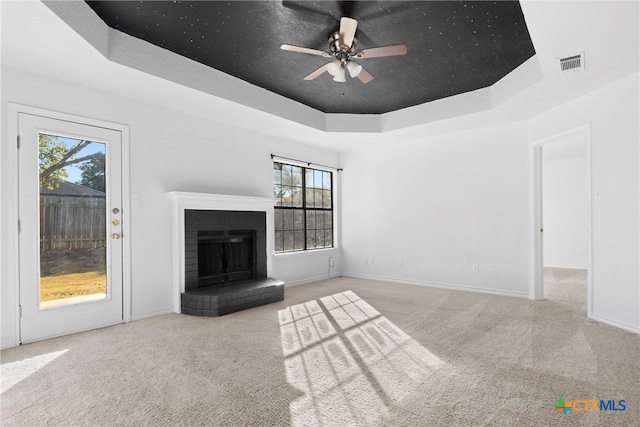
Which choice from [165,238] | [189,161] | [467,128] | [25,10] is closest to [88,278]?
[165,238]

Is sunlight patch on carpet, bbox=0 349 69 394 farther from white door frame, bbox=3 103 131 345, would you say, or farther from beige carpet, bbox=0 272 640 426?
white door frame, bbox=3 103 131 345

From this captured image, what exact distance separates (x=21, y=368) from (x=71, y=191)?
5.20 ft

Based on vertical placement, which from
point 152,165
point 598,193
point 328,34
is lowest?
point 598,193

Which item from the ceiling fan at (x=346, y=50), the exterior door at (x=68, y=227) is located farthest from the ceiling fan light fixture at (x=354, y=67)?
the exterior door at (x=68, y=227)

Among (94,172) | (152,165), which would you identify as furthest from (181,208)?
(94,172)

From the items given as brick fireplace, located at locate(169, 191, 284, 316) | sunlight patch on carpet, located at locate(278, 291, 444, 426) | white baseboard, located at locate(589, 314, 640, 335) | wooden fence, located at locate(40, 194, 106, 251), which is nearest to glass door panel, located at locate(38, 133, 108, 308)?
wooden fence, located at locate(40, 194, 106, 251)

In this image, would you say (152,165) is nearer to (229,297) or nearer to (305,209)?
(229,297)

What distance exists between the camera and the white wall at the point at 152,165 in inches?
117

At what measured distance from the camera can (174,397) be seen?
2070 millimetres

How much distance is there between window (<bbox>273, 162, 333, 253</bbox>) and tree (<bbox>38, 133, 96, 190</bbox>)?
2793mm

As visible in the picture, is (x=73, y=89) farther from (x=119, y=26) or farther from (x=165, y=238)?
(x=165, y=238)

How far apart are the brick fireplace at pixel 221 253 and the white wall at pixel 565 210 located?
624 cm

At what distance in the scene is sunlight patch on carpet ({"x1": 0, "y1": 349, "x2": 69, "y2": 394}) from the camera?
2285 millimetres

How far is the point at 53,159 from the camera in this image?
10.6 feet
